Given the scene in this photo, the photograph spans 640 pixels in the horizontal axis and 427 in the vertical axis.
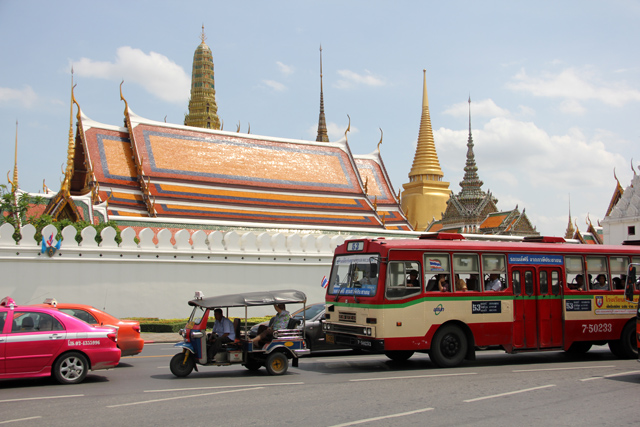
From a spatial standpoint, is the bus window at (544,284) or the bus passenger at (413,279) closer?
the bus passenger at (413,279)

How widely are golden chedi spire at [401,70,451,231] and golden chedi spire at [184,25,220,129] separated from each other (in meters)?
20.3

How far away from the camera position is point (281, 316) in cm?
1089

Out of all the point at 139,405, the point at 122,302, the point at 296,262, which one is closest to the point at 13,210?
the point at 122,302

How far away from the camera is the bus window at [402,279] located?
1105cm

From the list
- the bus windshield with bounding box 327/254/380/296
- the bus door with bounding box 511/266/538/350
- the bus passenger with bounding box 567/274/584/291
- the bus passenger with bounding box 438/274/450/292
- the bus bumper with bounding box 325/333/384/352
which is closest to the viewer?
the bus bumper with bounding box 325/333/384/352

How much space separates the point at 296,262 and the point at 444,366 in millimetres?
11744

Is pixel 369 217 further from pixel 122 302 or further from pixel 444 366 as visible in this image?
pixel 444 366

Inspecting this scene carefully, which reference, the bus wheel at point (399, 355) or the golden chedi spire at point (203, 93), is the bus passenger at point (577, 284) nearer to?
the bus wheel at point (399, 355)

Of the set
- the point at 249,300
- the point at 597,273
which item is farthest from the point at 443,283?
the point at 597,273

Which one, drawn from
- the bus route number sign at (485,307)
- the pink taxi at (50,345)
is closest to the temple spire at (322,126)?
the bus route number sign at (485,307)

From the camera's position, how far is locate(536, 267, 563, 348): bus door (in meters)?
12.4

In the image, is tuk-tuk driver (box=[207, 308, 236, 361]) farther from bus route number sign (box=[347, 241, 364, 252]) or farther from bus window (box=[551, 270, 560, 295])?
bus window (box=[551, 270, 560, 295])

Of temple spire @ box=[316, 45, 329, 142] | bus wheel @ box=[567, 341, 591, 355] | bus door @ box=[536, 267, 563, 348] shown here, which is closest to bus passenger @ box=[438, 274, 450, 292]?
bus door @ box=[536, 267, 563, 348]

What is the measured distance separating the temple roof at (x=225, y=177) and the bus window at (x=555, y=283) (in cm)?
1769
